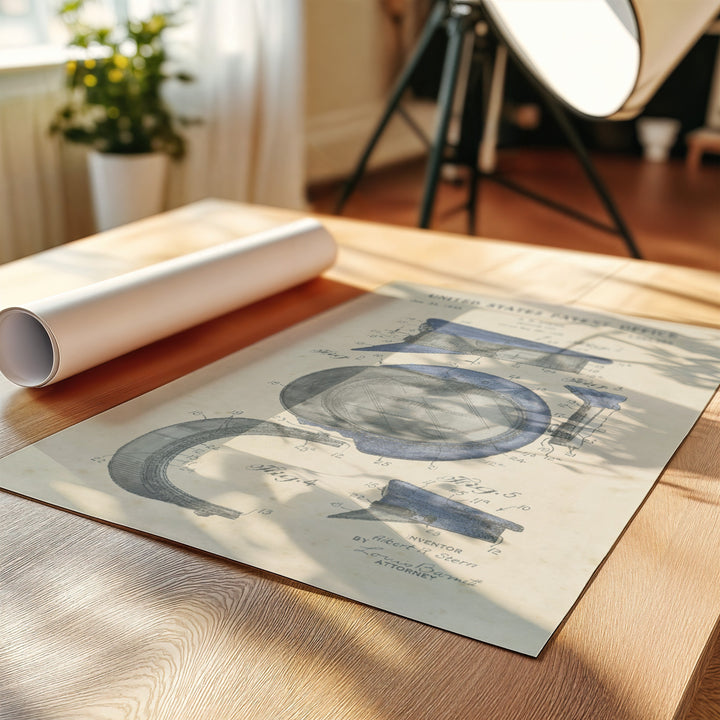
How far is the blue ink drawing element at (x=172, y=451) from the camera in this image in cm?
64

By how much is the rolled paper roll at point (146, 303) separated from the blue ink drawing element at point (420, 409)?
0.18 metres

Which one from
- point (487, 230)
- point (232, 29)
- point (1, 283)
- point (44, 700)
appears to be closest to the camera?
point (44, 700)

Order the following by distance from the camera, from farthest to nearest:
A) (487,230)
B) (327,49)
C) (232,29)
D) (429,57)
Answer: (429,57) < (327,49) < (487,230) < (232,29)

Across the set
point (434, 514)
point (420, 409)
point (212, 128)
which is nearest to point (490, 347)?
point (420, 409)

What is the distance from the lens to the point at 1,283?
1.08 meters

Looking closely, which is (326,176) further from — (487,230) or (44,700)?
(44,700)

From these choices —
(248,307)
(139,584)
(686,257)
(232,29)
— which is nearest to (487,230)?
(686,257)

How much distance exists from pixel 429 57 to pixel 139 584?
13.1ft

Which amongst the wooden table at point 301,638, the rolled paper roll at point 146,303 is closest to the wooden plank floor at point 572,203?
the rolled paper roll at point 146,303

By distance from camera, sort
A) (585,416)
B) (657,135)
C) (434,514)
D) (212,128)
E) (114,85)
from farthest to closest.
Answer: (657,135) → (212,128) → (114,85) → (585,416) → (434,514)

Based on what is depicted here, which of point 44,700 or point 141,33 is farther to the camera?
point 141,33

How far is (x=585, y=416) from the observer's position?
79 centimetres

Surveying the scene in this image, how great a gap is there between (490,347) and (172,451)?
1.20 feet

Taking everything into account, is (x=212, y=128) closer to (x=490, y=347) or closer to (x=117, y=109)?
(x=117, y=109)
